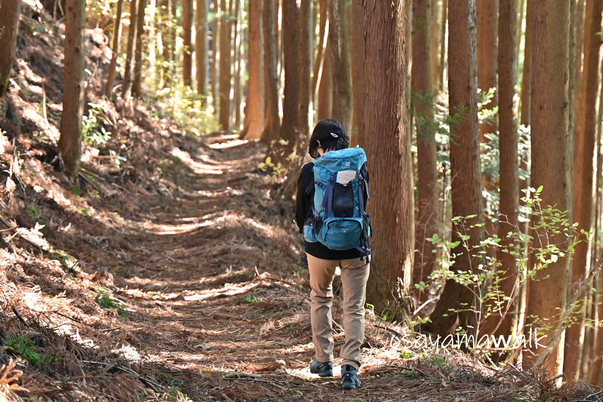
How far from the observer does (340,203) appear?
4664 mm

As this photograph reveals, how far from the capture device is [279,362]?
17.2 feet

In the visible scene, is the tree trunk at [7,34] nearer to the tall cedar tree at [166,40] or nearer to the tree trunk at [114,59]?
the tree trunk at [114,59]

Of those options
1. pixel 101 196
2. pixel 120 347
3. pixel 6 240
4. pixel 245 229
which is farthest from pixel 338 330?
pixel 101 196

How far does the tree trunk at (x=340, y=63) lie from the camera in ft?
39.5

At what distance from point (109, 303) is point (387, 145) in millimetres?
3403

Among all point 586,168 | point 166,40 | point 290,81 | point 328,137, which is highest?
point 166,40

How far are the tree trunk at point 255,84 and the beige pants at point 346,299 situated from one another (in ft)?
63.2

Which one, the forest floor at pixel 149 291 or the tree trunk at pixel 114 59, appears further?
the tree trunk at pixel 114 59

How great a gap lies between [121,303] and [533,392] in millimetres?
4474

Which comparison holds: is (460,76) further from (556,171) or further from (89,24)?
(89,24)

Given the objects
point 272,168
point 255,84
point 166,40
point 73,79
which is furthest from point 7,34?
point 255,84

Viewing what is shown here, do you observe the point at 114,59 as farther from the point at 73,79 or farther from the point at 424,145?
the point at 424,145

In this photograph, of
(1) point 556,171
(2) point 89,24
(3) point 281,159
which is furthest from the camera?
(2) point 89,24

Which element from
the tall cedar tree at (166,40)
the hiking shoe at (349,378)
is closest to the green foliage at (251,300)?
the hiking shoe at (349,378)
